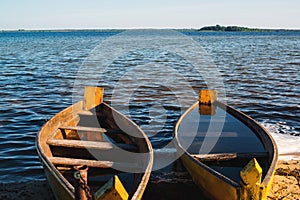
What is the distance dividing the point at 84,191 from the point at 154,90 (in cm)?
1407

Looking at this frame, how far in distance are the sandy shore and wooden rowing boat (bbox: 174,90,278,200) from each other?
1.44 feet

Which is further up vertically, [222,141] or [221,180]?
[221,180]

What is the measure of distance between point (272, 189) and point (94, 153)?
12.5 feet

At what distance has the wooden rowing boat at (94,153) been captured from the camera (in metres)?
5.12

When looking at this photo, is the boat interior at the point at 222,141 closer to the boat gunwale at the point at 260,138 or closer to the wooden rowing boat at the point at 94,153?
the boat gunwale at the point at 260,138

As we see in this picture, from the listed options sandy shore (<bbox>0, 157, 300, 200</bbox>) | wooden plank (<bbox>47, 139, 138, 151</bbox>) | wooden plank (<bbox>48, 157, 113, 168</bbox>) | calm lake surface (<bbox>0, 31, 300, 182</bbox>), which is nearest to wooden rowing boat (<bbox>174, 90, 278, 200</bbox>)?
sandy shore (<bbox>0, 157, 300, 200</bbox>)

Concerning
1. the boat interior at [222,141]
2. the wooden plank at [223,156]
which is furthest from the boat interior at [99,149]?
the boat interior at [222,141]

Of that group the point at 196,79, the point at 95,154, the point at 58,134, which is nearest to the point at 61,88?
the point at 196,79

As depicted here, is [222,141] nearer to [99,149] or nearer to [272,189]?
[272,189]

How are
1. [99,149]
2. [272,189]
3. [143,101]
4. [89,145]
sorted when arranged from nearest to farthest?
[272,189]
[89,145]
[99,149]
[143,101]

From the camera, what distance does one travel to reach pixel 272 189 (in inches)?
263

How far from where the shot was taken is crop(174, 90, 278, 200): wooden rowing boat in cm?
492

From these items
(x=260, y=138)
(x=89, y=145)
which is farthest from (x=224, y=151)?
(x=89, y=145)

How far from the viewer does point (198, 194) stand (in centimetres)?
670
